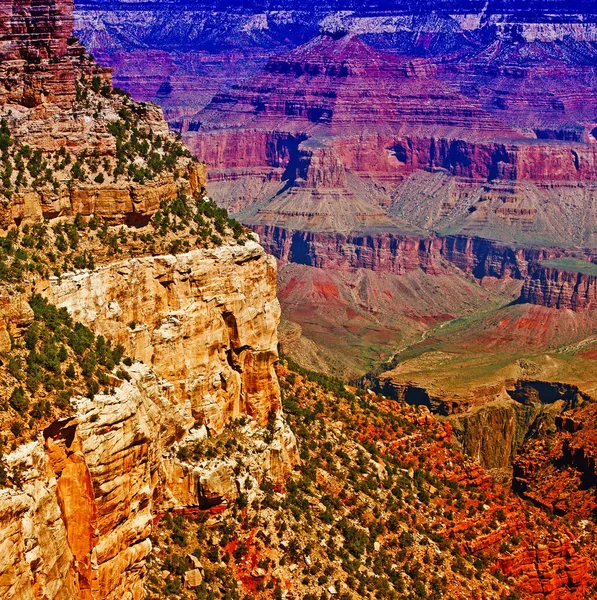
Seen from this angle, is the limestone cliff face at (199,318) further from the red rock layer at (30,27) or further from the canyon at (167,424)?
the red rock layer at (30,27)

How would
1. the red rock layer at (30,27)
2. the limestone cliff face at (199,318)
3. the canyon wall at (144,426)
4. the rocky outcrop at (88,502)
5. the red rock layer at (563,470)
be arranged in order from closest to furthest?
the rocky outcrop at (88,502) < the canyon wall at (144,426) < the limestone cliff face at (199,318) < the red rock layer at (30,27) < the red rock layer at (563,470)

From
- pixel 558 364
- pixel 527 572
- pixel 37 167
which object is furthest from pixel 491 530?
pixel 558 364

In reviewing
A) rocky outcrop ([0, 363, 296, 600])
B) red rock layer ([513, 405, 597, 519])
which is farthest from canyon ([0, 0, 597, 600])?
red rock layer ([513, 405, 597, 519])

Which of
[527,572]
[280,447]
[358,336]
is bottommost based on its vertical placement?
[358,336]

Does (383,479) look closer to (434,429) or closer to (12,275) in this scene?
(434,429)

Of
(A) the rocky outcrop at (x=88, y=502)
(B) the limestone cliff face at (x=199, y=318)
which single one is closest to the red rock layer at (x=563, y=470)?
(B) the limestone cliff face at (x=199, y=318)

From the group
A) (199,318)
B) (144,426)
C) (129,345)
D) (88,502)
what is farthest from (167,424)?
(88,502)

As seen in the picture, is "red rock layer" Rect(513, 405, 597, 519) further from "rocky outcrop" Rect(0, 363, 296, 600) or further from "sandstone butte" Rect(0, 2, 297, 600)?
"rocky outcrop" Rect(0, 363, 296, 600)

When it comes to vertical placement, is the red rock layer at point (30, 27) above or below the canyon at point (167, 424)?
above

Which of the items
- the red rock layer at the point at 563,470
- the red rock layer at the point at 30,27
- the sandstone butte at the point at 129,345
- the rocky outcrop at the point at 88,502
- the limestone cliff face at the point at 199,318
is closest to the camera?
the rocky outcrop at the point at 88,502
